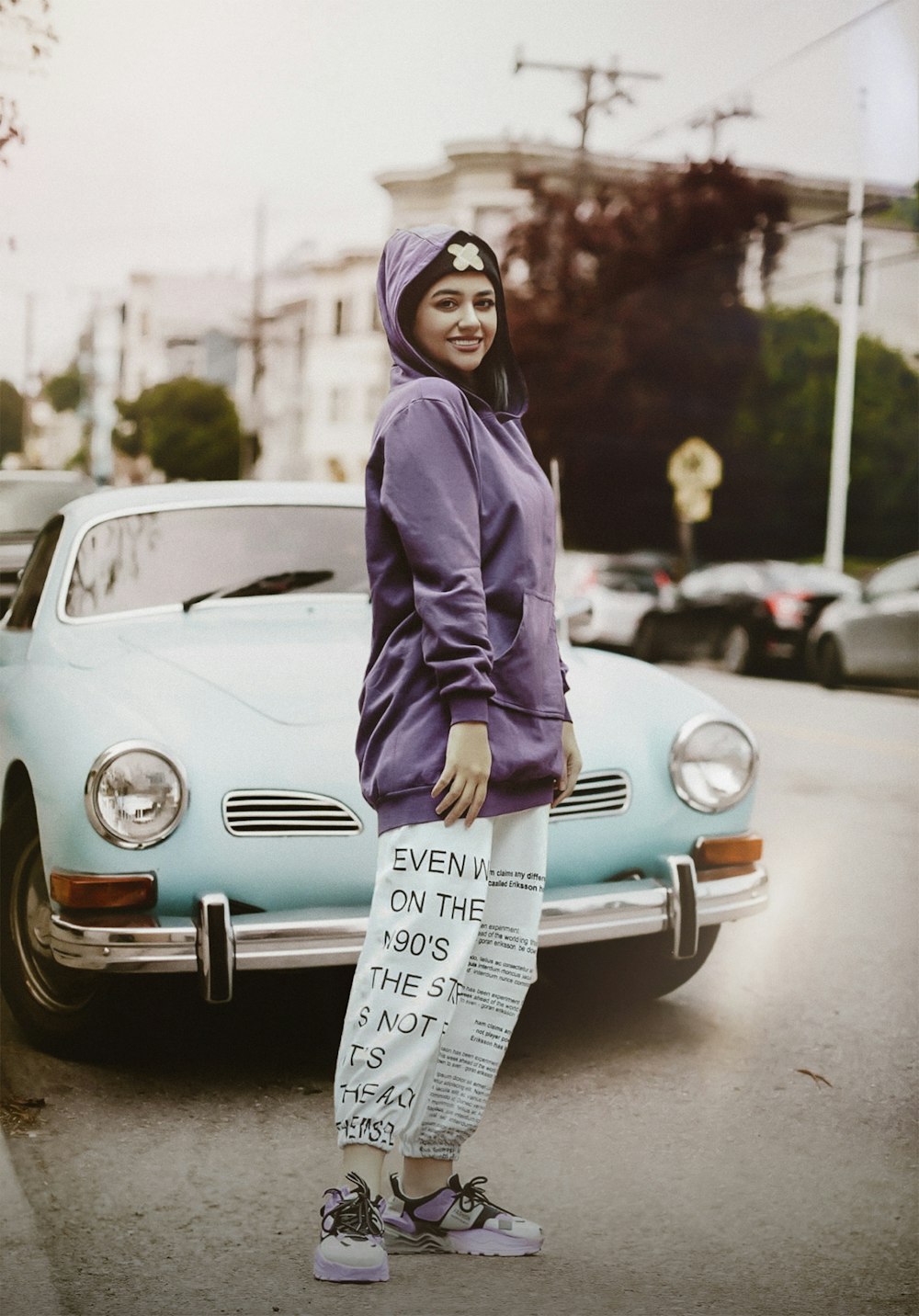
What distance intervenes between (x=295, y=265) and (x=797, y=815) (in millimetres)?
60275

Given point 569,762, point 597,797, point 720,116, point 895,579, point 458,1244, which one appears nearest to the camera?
point 458,1244

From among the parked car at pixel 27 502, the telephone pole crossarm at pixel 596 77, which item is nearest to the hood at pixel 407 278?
the telephone pole crossarm at pixel 596 77

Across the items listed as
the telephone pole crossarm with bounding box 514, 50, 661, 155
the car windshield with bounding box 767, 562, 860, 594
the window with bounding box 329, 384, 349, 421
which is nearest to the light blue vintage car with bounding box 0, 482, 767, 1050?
the telephone pole crossarm with bounding box 514, 50, 661, 155

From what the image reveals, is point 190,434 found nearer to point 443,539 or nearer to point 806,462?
point 806,462

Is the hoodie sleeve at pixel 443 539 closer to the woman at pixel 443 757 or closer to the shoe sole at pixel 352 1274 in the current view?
the woman at pixel 443 757

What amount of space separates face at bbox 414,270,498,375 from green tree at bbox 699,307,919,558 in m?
31.4

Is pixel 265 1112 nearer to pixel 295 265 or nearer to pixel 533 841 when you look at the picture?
pixel 533 841

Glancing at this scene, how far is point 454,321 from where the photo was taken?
2.93 metres

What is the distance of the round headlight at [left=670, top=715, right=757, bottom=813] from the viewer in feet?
13.6

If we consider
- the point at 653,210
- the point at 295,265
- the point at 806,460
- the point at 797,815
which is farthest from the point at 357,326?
the point at 797,815

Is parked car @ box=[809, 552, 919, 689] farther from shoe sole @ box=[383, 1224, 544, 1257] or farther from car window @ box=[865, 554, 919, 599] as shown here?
shoe sole @ box=[383, 1224, 544, 1257]

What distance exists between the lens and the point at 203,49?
4.71 meters

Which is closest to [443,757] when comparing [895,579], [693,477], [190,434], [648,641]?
[895,579]

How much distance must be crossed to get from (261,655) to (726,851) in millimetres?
1270
